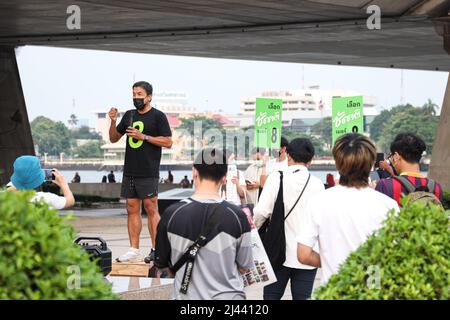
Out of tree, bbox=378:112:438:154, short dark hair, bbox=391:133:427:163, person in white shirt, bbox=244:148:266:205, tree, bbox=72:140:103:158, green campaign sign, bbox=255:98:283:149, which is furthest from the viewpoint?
tree, bbox=72:140:103:158

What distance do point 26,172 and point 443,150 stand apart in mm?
22133

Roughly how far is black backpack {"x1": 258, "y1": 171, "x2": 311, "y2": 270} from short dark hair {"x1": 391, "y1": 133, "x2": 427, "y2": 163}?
3.58 feet

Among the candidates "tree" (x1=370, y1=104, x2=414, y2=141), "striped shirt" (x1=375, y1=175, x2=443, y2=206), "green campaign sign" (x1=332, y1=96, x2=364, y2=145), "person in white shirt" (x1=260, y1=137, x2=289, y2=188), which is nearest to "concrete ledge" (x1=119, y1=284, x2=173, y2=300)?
"striped shirt" (x1=375, y1=175, x2=443, y2=206)

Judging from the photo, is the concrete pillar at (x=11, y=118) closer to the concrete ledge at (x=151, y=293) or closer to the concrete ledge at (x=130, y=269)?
the concrete ledge at (x=130, y=269)

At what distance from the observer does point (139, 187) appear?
11359mm

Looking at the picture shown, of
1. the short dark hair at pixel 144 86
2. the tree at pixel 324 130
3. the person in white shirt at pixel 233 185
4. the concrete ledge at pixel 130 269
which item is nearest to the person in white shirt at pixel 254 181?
the person in white shirt at pixel 233 185

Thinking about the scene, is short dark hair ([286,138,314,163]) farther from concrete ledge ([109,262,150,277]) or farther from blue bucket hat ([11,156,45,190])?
concrete ledge ([109,262,150,277])

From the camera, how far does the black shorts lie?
1134 cm

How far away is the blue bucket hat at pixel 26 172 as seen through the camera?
714 cm

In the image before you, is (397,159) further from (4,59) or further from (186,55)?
(186,55)

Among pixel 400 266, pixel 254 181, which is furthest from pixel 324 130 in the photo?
pixel 400 266

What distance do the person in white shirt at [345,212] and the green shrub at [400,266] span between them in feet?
2.99
